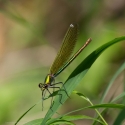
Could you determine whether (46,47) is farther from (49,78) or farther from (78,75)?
(78,75)

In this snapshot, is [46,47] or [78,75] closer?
[78,75]

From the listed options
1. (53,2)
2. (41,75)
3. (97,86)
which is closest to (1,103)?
(97,86)

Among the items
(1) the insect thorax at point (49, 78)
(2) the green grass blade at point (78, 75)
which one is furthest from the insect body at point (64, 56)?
(2) the green grass blade at point (78, 75)

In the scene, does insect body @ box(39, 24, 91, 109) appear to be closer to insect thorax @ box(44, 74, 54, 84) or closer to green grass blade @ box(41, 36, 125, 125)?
insect thorax @ box(44, 74, 54, 84)

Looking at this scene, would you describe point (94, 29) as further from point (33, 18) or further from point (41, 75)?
point (41, 75)

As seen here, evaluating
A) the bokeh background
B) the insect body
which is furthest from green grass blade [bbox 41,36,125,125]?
the bokeh background

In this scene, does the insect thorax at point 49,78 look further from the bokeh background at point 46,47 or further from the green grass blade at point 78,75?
the bokeh background at point 46,47

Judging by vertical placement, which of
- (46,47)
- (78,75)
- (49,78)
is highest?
(46,47)

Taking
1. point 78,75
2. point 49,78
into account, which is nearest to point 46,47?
point 49,78
